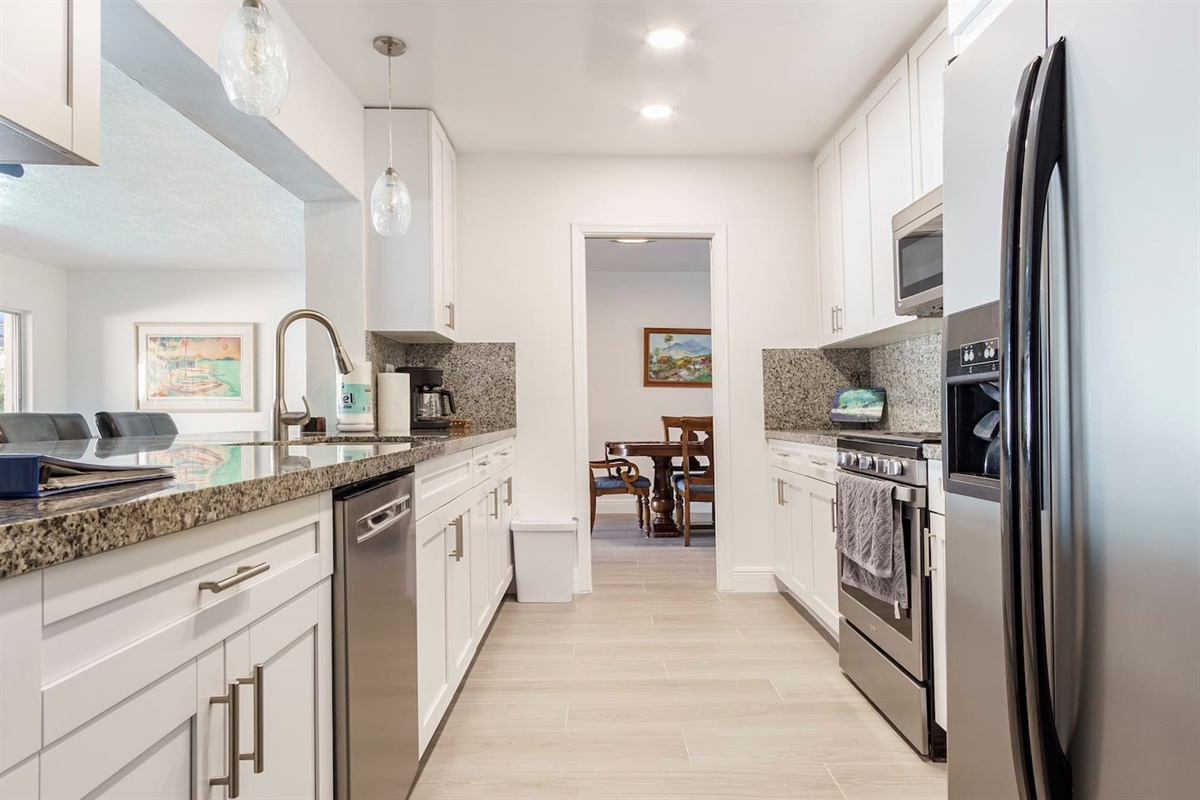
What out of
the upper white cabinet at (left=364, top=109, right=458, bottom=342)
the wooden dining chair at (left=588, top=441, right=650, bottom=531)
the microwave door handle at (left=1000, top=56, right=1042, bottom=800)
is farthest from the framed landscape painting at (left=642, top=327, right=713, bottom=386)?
the microwave door handle at (left=1000, top=56, right=1042, bottom=800)

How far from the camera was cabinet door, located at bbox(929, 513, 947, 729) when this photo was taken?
5.83ft

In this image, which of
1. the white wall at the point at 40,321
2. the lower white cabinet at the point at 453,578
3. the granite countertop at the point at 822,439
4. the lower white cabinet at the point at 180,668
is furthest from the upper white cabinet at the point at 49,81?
the white wall at the point at 40,321

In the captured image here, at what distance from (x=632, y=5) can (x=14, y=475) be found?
2378 millimetres

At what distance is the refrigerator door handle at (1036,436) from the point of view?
0.80m

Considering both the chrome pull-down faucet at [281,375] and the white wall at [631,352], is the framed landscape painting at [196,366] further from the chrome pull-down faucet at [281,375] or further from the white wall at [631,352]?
the chrome pull-down faucet at [281,375]

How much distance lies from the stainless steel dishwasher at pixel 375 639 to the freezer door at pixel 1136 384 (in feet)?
→ 3.60

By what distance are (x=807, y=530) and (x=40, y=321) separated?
757 cm

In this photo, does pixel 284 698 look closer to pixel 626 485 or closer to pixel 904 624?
pixel 904 624

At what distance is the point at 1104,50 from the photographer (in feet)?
2.51

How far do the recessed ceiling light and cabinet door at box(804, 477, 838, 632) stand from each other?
1.86 meters

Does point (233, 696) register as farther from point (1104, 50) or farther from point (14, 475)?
point (1104, 50)

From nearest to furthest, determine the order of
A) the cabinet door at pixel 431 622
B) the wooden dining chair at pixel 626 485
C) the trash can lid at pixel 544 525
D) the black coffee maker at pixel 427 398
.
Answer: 1. the cabinet door at pixel 431 622
2. the black coffee maker at pixel 427 398
3. the trash can lid at pixel 544 525
4. the wooden dining chair at pixel 626 485

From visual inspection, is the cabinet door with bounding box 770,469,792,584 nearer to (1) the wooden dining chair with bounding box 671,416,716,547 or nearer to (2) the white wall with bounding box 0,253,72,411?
(1) the wooden dining chair with bounding box 671,416,716,547

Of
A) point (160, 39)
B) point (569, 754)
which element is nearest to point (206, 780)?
point (569, 754)
